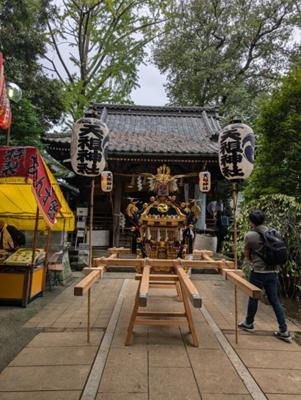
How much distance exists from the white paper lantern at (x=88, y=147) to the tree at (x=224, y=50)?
58.9 ft

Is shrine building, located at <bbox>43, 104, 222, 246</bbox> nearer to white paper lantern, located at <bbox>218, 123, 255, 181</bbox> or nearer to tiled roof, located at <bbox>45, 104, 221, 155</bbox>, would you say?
tiled roof, located at <bbox>45, 104, 221, 155</bbox>

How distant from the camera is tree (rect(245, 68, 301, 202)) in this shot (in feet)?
22.2

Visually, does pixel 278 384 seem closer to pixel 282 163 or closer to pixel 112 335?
pixel 112 335

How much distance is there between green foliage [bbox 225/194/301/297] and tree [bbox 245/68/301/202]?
664 millimetres

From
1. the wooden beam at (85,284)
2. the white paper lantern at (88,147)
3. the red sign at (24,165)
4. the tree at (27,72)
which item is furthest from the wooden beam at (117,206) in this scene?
the wooden beam at (85,284)

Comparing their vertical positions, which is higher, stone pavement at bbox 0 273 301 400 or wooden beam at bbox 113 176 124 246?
wooden beam at bbox 113 176 124 246

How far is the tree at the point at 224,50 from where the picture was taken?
2058cm

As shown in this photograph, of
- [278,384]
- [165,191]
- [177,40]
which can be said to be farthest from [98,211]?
[177,40]

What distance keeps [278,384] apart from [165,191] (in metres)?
3.20

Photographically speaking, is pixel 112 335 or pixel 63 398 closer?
pixel 63 398

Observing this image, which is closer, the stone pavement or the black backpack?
the stone pavement

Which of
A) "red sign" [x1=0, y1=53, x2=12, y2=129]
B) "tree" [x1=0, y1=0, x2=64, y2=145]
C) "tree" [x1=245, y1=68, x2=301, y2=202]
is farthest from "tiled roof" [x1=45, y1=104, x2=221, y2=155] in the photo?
"red sign" [x1=0, y1=53, x2=12, y2=129]

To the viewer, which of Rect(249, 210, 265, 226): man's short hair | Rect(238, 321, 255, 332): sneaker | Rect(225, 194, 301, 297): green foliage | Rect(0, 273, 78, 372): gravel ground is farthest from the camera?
Rect(225, 194, 301, 297): green foliage

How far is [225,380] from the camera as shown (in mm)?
3135
